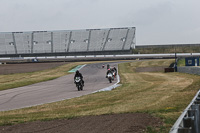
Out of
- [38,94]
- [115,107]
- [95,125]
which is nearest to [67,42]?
[38,94]

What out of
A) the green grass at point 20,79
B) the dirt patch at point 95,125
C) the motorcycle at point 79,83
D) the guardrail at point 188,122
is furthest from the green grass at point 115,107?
the green grass at point 20,79

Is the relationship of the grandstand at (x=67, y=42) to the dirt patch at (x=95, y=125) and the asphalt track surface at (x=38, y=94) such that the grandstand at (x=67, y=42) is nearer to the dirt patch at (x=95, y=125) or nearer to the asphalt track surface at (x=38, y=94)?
the asphalt track surface at (x=38, y=94)

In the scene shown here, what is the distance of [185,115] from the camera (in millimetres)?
5312

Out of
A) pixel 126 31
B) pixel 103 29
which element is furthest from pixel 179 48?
pixel 103 29

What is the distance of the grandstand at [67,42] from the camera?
101688mm

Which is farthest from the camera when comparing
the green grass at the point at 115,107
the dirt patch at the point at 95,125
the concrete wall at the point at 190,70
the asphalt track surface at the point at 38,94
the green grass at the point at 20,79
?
the concrete wall at the point at 190,70

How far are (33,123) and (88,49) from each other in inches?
3653

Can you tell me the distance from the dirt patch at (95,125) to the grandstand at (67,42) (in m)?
91.0

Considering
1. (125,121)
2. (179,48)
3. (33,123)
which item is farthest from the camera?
(179,48)

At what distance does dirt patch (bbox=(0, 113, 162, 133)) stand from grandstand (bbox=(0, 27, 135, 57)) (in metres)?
91.0

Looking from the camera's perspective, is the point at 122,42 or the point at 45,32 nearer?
the point at 122,42

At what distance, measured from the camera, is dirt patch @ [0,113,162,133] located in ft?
25.5

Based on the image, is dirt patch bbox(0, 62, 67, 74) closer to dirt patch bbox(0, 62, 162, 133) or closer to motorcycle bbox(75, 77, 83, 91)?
motorcycle bbox(75, 77, 83, 91)

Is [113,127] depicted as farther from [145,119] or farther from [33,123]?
[33,123]
